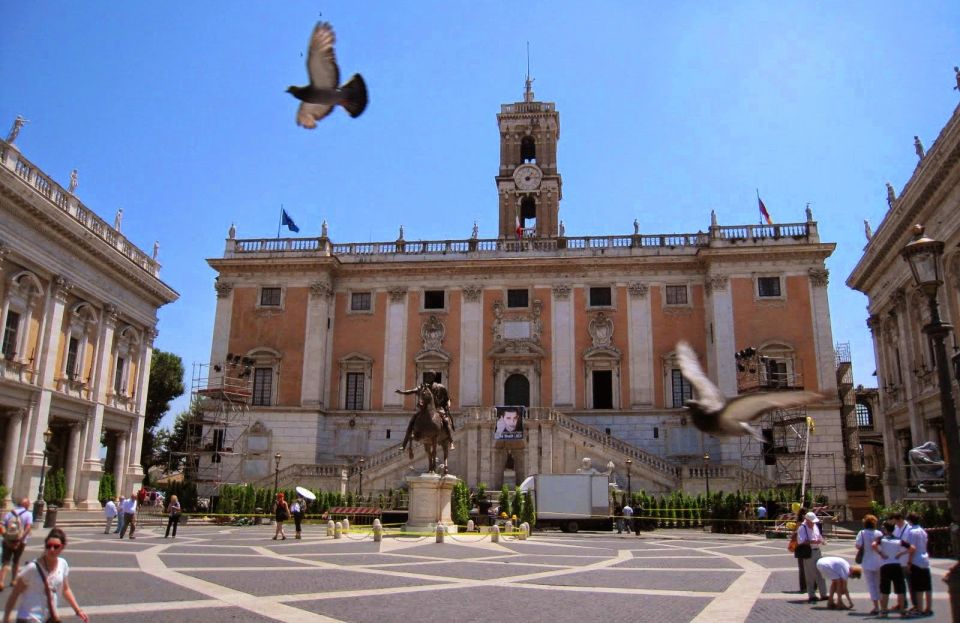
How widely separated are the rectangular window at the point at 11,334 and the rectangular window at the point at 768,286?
116 ft

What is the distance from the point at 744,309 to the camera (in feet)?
134

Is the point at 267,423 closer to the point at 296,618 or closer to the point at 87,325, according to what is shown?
the point at 87,325

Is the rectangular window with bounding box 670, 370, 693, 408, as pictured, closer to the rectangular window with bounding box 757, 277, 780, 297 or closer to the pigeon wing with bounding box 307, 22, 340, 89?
the rectangular window with bounding box 757, 277, 780, 297

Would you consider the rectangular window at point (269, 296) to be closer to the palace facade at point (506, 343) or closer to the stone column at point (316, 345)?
the palace facade at point (506, 343)

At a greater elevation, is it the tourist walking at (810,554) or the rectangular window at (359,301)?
the rectangular window at (359,301)

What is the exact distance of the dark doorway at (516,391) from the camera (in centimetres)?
4200

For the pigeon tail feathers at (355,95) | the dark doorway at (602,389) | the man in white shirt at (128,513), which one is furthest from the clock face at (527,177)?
the pigeon tail feathers at (355,95)

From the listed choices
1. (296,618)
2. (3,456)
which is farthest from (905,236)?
(3,456)

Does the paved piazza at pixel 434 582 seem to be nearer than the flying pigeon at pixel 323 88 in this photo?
No

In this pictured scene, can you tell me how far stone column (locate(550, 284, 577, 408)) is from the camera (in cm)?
4162

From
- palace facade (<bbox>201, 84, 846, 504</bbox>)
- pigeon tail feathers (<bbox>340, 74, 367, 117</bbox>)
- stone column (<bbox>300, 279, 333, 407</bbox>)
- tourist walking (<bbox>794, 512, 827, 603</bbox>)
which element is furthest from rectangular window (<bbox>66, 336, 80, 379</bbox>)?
tourist walking (<bbox>794, 512, 827, 603</bbox>)

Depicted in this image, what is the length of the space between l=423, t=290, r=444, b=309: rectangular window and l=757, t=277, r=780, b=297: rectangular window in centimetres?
1798

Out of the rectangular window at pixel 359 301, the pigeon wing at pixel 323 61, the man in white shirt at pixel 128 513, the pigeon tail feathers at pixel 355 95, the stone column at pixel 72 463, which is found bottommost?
the man in white shirt at pixel 128 513

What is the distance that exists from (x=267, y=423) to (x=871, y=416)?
54.4m
